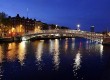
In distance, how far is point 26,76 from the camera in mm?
34312

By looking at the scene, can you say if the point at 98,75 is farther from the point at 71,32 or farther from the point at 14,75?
the point at 71,32

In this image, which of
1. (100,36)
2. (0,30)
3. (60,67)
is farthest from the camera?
(0,30)

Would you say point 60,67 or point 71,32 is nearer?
point 60,67

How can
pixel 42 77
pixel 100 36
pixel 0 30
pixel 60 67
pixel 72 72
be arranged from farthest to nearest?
pixel 0 30, pixel 100 36, pixel 60 67, pixel 72 72, pixel 42 77

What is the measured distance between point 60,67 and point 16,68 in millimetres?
5510

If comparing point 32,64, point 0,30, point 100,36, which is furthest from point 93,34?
point 32,64

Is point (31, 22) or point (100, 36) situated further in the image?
point (31, 22)

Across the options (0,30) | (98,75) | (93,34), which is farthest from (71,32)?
(98,75)

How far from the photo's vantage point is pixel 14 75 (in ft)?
113

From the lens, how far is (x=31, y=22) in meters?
167

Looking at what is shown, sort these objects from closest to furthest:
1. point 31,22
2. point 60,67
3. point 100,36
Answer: point 60,67, point 100,36, point 31,22

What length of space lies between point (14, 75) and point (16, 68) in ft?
16.3

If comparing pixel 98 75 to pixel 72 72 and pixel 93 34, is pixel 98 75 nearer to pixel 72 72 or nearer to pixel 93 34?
pixel 72 72

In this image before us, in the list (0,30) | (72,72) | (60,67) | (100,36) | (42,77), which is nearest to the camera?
(42,77)
